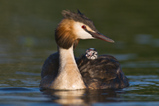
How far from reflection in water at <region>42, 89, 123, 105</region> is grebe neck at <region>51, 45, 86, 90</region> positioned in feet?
0.81

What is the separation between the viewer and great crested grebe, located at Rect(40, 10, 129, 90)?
1306 cm

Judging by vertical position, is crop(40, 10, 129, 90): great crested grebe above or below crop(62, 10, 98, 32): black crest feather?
below

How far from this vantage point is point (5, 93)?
1262 centimetres

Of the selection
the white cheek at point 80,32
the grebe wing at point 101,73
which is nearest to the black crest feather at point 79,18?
the white cheek at point 80,32

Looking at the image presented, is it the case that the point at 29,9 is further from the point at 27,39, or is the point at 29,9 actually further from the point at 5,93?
the point at 5,93

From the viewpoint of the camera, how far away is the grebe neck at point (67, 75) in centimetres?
1305

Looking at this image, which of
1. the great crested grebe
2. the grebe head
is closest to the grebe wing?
the great crested grebe

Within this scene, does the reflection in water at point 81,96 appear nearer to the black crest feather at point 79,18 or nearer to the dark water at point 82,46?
the dark water at point 82,46

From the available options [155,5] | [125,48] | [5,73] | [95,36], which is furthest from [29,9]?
[95,36]

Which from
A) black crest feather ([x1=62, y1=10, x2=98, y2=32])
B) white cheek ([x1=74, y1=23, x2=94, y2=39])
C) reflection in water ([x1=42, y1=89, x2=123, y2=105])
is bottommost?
reflection in water ([x1=42, y1=89, x2=123, y2=105])

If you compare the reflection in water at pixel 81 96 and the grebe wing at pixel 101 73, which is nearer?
the reflection in water at pixel 81 96

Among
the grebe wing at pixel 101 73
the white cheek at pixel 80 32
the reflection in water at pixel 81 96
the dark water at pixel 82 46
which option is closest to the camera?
the reflection in water at pixel 81 96

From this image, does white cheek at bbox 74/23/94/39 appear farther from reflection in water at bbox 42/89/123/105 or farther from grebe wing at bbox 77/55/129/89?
reflection in water at bbox 42/89/123/105

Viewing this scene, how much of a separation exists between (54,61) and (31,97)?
2837 mm
